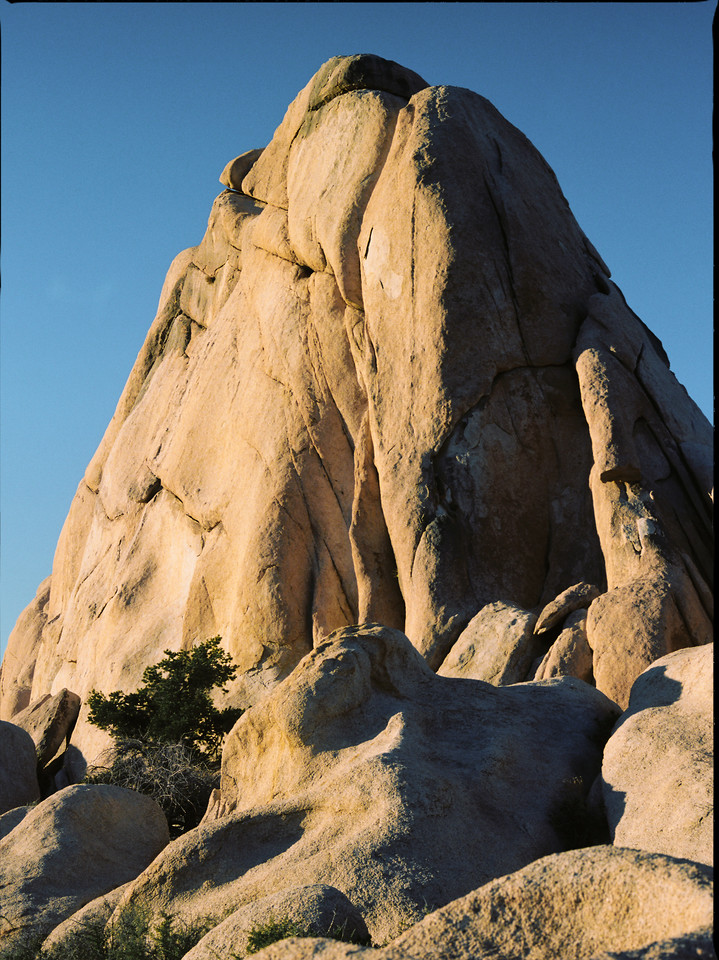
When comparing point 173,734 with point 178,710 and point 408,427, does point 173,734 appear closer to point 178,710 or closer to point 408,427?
point 178,710

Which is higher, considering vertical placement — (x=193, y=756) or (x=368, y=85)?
(x=368, y=85)

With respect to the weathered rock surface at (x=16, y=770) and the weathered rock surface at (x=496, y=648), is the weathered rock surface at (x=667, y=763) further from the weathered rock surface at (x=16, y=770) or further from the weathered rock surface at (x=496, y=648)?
the weathered rock surface at (x=16, y=770)

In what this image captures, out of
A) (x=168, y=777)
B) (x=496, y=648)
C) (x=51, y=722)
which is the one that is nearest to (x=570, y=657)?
(x=496, y=648)

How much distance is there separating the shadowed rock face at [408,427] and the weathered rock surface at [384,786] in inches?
113

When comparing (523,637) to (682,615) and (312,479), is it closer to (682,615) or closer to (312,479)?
(682,615)

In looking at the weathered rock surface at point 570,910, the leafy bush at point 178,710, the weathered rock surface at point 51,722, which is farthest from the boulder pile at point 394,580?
the leafy bush at point 178,710

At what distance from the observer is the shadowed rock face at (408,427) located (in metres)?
15.8

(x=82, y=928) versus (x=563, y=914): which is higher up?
(x=82, y=928)

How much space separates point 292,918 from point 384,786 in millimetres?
2627

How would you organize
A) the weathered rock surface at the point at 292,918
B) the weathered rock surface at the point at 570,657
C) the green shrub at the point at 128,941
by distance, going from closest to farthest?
the weathered rock surface at the point at 292,918 → the green shrub at the point at 128,941 → the weathered rock surface at the point at 570,657

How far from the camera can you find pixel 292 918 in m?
5.93

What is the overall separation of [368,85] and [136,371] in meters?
12.8

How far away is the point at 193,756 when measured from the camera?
16.3 metres

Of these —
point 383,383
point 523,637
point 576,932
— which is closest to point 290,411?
point 383,383
